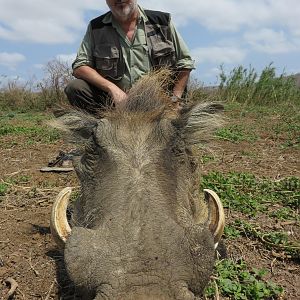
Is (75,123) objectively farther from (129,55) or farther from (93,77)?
(129,55)

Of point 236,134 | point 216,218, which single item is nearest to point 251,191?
point 216,218

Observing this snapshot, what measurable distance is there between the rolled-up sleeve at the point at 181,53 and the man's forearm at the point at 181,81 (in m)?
0.05

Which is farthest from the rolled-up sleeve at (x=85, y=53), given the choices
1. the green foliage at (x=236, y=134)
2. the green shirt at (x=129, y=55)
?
the green foliage at (x=236, y=134)

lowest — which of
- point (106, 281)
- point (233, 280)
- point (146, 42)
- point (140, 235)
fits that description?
point (233, 280)

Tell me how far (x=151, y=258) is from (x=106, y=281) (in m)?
0.21

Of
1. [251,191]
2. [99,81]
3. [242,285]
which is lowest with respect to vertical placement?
[242,285]

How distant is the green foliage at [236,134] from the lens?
8008mm

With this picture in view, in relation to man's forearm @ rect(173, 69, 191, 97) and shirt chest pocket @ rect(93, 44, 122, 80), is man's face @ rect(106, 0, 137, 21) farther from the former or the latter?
man's forearm @ rect(173, 69, 191, 97)

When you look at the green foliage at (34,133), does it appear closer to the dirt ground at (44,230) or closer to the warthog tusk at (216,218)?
the dirt ground at (44,230)

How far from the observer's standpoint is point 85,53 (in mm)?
4574

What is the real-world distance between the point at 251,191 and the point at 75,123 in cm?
212

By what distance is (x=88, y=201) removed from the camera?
2727 mm

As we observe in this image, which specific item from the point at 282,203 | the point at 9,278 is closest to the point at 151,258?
the point at 9,278

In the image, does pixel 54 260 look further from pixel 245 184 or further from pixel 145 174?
pixel 245 184
